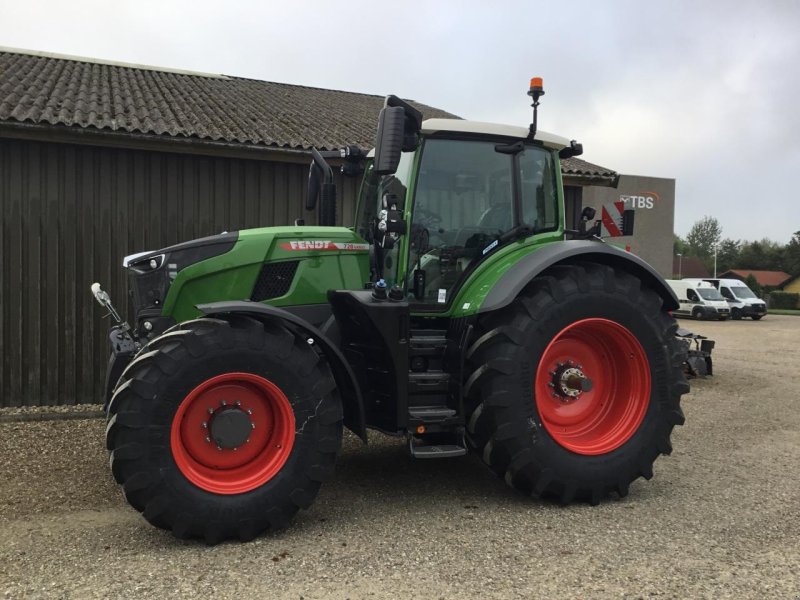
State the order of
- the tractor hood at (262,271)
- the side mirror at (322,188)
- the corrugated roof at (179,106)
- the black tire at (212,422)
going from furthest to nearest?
the corrugated roof at (179,106) → the side mirror at (322,188) → the tractor hood at (262,271) → the black tire at (212,422)

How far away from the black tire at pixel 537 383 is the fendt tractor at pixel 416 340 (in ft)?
0.04

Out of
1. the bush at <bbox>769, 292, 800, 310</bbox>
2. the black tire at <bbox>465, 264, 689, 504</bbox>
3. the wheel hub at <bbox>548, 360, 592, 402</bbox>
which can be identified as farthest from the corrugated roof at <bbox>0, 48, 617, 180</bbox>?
the bush at <bbox>769, 292, 800, 310</bbox>

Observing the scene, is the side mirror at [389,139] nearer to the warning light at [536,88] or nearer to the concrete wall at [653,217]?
the warning light at [536,88]

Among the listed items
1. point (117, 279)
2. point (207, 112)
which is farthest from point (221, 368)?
point (207, 112)

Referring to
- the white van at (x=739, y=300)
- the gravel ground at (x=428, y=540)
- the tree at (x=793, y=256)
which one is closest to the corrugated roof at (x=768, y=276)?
the tree at (x=793, y=256)

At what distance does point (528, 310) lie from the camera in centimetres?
427

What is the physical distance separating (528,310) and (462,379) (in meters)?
0.61

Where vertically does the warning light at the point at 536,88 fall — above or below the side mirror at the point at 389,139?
above

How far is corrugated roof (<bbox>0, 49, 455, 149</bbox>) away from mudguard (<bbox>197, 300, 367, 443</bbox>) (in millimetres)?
4638

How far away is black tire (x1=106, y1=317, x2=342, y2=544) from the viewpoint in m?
3.48

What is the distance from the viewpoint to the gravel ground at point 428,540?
3168 mm

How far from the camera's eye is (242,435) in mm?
3730

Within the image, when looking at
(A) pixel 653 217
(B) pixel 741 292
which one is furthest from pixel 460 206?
(B) pixel 741 292

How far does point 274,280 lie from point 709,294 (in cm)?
2746
